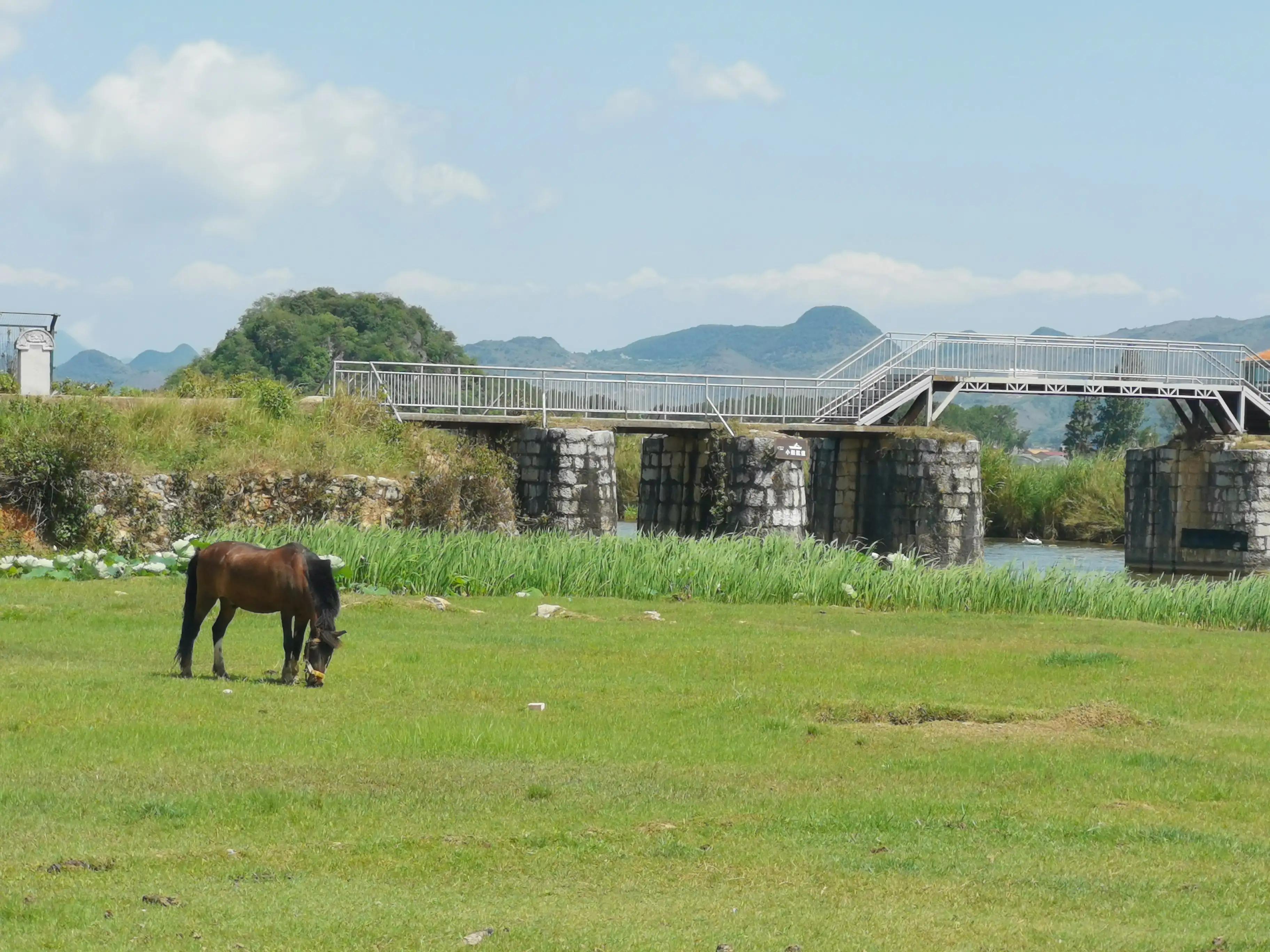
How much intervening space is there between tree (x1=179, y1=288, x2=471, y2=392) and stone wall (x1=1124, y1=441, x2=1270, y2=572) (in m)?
51.7

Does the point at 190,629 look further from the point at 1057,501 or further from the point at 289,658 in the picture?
the point at 1057,501

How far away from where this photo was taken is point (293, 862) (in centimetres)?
925

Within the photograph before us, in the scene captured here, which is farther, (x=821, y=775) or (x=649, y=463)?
(x=649, y=463)

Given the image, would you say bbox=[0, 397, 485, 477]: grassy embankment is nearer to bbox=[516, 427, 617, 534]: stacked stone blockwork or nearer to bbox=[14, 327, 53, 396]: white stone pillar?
bbox=[14, 327, 53, 396]: white stone pillar

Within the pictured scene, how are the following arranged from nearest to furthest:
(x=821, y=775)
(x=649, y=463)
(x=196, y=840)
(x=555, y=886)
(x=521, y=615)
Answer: (x=555, y=886) < (x=196, y=840) < (x=821, y=775) < (x=521, y=615) < (x=649, y=463)

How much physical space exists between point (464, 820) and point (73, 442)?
24.9m

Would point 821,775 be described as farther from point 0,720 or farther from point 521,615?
point 521,615

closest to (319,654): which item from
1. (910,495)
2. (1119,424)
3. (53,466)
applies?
(53,466)

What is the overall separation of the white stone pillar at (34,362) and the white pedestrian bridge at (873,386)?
740 centimetres

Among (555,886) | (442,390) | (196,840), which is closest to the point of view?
(555,886)

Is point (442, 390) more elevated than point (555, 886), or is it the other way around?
point (442, 390)

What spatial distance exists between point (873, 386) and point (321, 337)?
62157 millimetres

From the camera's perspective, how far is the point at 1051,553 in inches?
2420

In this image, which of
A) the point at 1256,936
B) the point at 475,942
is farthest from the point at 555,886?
the point at 1256,936
